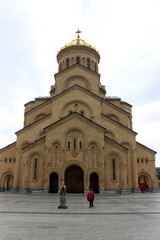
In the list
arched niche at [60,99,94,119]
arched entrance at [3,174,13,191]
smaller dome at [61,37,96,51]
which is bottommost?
arched entrance at [3,174,13,191]

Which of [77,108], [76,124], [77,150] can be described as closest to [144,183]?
[77,150]

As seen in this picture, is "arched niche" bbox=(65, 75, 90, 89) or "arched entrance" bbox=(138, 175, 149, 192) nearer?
"arched entrance" bbox=(138, 175, 149, 192)

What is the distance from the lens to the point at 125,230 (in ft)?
22.0

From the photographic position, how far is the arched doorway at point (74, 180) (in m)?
25.5

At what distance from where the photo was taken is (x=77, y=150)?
→ 2373 cm

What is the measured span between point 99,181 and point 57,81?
16.4m

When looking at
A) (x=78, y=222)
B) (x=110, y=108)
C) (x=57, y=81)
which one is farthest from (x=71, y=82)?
(x=78, y=222)

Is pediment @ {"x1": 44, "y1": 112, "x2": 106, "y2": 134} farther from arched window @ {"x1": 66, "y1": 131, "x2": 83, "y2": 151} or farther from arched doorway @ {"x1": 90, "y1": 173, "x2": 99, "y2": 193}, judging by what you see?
arched doorway @ {"x1": 90, "y1": 173, "x2": 99, "y2": 193}

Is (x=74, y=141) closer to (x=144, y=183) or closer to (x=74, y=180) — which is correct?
(x=74, y=180)

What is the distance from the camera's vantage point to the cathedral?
76.6 ft

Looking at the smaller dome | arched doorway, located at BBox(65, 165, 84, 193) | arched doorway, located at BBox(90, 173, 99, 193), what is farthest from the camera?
the smaller dome

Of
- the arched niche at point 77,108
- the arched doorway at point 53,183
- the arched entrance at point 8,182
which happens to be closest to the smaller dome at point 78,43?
the arched niche at point 77,108

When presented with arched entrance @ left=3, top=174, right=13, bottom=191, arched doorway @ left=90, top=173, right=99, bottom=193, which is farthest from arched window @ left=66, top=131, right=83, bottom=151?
arched entrance @ left=3, top=174, right=13, bottom=191

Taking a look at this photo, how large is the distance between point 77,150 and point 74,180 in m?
4.50
